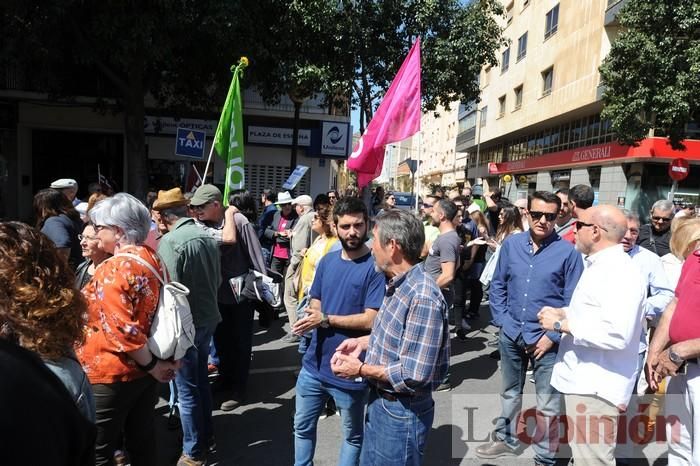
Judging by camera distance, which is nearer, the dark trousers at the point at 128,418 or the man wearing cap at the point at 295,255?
the dark trousers at the point at 128,418

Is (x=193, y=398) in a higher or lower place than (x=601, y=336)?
lower

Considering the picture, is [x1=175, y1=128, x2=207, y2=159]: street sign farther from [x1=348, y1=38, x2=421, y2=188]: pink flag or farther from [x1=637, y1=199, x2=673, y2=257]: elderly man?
[x1=637, y1=199, x2=673, y2=257]: elderly man

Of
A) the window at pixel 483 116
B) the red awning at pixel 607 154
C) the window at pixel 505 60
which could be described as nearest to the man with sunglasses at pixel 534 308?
the red awning at pixel 607 154

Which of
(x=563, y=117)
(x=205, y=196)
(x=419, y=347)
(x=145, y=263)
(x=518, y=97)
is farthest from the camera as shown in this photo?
(x=518, y=97)

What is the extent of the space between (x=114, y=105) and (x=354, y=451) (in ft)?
47.2

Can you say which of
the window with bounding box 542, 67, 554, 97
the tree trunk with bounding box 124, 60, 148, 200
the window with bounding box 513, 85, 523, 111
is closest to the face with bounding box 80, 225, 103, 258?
the tree trunk with bounding box 124, 60, 148, 200

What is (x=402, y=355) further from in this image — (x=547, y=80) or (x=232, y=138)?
(x=547, y=80)

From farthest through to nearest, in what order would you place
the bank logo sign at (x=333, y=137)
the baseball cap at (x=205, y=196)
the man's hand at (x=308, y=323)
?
the bank logo sign at (x=333, y=137) < the baseball cap at (x=205, y=196) < the man's hand at (x=308, y=323)

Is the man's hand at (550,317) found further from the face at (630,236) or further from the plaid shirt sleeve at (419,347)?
the face at (630,236)

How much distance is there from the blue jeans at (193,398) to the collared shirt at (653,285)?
3349mm

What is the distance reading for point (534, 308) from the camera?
3328 millimetres

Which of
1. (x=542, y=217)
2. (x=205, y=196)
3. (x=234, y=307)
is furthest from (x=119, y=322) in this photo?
(x=542, y=217)

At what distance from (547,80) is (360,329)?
2958 centimetres

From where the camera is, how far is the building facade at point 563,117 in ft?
70.7
